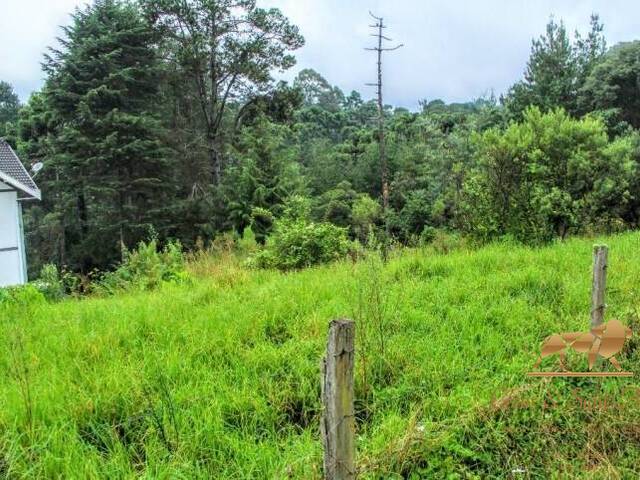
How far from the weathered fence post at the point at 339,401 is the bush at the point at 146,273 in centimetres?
527

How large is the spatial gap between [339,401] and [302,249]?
6520 mm

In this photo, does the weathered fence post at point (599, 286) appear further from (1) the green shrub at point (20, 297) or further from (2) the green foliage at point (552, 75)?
(2) the green foliage at point (552, 75)

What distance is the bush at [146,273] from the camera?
6906mm

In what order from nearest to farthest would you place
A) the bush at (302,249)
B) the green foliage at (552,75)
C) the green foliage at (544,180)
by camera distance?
the green foliage at (544,180) < the bush at (302,249) < the green foliage at (552,75)

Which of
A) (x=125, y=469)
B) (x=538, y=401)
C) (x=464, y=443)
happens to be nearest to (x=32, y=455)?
(x=125, y=469)

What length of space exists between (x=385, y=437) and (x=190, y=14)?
19769 millimetres

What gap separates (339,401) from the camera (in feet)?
5.32

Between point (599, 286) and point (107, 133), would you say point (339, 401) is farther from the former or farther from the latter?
point (107, 133)

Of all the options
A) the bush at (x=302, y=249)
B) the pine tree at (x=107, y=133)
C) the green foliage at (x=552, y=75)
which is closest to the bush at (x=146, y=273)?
the bush at (x=302, y=249)

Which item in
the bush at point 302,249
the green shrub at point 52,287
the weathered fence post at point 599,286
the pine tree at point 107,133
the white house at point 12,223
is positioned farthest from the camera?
the pine tree at point 107,133

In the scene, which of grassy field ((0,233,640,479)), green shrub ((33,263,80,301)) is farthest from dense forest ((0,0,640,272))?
grassy field ((0,233,640,479))

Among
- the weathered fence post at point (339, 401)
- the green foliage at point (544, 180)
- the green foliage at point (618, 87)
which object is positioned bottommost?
the weathered fence post at point (339, 401)

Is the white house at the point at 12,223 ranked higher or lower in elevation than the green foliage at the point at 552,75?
lower

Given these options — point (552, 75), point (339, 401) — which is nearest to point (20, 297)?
point (339, 401)
